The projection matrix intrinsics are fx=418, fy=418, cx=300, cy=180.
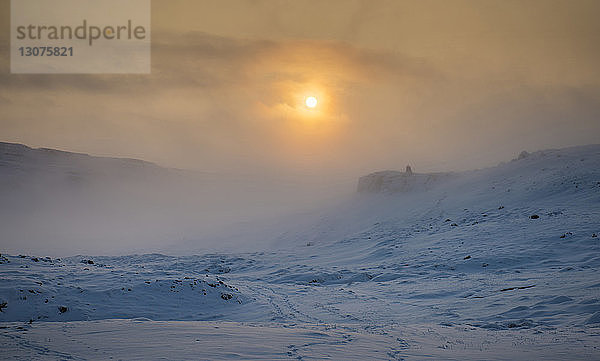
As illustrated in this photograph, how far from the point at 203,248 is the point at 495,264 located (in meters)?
34.0

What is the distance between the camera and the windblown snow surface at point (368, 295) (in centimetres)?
826

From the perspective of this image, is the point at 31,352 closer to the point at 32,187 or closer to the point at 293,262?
the point at 293,262

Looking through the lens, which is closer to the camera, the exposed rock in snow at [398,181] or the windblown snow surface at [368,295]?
the windblown snow surface at [368,295]

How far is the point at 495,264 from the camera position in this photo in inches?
818

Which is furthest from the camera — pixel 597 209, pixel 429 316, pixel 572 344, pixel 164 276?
pixel 597 209

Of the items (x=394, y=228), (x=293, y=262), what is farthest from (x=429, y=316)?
(x=394, y=228)

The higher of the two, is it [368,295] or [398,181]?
[398,181]

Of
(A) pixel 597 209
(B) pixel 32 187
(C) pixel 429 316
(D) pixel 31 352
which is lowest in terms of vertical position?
(C) pixel 429 316

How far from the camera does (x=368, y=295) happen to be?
1767 cm

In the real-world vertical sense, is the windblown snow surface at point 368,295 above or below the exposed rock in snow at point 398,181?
below

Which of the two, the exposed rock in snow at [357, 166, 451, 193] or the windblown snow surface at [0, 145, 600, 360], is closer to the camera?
the windblown snow surface at [0, 145, 600, 360]

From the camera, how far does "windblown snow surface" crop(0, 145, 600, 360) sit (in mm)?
8258

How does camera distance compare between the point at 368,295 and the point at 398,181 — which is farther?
the point at 398,181

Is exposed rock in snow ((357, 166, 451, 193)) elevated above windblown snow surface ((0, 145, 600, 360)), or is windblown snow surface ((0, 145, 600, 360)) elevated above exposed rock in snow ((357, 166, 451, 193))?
exposed rock in snow ((357, 166, 451, 193))
